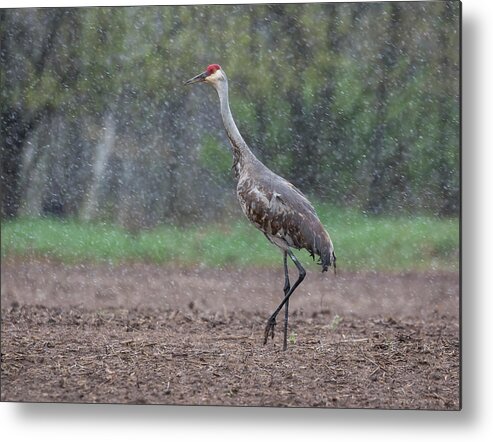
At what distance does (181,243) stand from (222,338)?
0.48 m

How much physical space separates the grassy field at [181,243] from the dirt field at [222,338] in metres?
0.06

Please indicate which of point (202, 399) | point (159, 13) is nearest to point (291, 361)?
point (202, 399)

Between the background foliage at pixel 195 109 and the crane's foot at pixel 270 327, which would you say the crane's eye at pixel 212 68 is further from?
the crane's foot at pixel 270 327

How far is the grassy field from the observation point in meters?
5.26

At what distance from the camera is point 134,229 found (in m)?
5.36

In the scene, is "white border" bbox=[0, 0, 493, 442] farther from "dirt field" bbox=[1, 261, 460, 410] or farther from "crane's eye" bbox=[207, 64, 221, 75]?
"crane's eye" bbox=[207, 64, 221, 75]

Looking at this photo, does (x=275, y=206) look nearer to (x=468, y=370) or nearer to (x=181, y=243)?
(x=181, y=243)

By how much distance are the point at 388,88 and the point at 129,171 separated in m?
1.22

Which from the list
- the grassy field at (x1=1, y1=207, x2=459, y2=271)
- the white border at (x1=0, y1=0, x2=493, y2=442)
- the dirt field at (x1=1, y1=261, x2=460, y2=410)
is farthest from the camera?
the grassy field at (x1=1, y1=207, x2=459, y2=271)

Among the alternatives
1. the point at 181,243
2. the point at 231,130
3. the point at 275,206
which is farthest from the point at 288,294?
the point at 231,130

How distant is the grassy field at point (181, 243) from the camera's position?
5262 mm

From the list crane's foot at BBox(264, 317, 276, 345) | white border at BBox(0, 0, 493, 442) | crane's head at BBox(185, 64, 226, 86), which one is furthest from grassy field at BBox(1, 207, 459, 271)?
crane's head at BBox(185, 64, 226, 86)

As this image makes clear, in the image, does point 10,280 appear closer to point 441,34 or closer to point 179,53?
point 179,53

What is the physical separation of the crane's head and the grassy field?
0.64 meters
